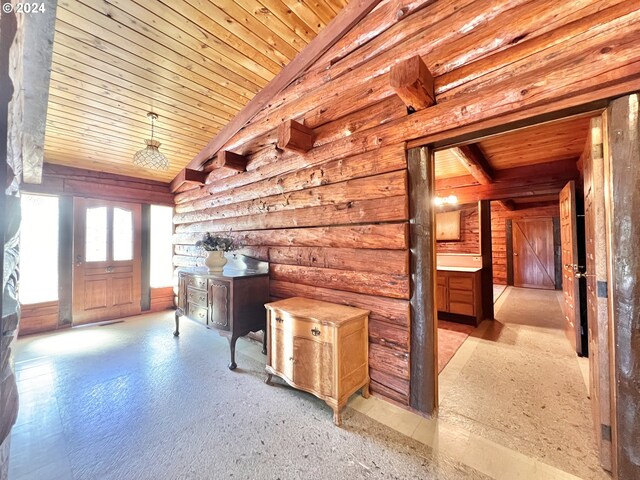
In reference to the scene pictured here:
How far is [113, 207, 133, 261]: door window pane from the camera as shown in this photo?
14.9 feet

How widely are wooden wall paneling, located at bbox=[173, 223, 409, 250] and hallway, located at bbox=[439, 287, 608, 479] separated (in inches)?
55.8

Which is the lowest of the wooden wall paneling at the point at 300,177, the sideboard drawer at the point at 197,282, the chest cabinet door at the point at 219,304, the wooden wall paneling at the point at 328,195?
the chest cabinet door at the point at 219,304

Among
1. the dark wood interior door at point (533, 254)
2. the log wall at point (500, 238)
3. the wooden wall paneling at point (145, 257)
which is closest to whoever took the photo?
the wooden wall paneling at point (145, 257)

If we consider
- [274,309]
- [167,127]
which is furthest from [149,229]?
[274,309]

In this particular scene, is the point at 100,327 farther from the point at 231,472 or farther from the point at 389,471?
the point at 389,471

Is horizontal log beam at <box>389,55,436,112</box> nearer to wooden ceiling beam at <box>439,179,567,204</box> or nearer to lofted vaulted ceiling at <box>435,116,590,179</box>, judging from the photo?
lofted vaulted ceiling at <box>435,116,590,179</box>

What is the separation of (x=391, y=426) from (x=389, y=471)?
370 mm

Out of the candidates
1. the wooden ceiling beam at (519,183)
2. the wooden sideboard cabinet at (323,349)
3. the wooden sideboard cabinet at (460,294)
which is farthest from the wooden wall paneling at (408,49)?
the wooden sideboard cabinet at (460,294)

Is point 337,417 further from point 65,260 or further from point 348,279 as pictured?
point 65,260

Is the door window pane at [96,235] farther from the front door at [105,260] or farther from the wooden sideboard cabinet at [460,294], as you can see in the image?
the wooden sideboard cabinet at [460,294]

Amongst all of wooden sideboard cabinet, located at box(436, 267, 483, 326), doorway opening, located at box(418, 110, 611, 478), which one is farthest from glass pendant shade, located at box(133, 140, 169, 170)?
wooden sideboard cabinet, located at box(436, 267, 483, 326)

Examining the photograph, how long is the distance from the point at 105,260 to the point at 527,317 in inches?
296

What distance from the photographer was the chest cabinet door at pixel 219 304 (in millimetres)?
2814

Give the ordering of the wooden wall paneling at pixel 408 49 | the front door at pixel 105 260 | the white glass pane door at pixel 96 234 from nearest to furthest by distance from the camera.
→ the wooden wall paneling at pixel 408 49 → the front door at pixel 105 260 → the white glass pane door at pixel 96 234
